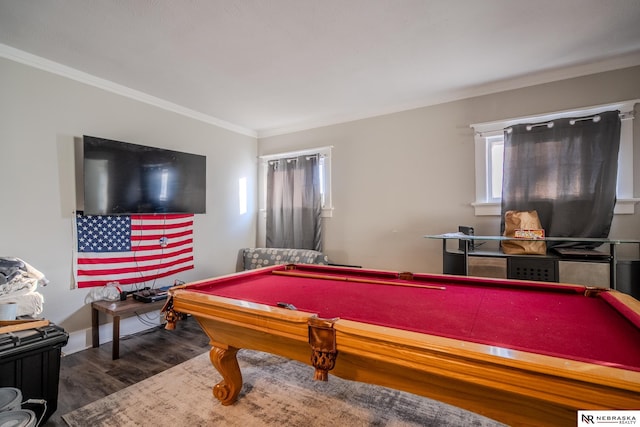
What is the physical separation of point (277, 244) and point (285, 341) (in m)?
2.90

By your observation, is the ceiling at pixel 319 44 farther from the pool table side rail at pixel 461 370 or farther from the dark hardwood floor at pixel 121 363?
the dark hardwood floor at pixel 121 363

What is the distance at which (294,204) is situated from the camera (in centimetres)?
408

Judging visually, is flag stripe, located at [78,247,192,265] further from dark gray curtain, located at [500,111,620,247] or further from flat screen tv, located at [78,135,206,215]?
dark gray curtain, located at [500,111,620,247]

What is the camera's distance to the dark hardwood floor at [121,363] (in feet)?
6.42

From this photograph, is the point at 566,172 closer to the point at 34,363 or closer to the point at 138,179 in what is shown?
the point at 138,179

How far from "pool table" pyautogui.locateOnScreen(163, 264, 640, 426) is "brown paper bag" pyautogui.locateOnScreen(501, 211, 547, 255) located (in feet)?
2.88

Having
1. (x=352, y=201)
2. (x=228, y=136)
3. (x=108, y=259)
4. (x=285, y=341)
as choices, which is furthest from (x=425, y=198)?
(x=108, y=259)

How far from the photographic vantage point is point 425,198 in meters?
3.26

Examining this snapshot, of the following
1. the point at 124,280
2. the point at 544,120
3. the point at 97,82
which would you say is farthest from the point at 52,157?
the point at 544,120

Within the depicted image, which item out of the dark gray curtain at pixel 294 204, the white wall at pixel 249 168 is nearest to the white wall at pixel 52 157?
the white wall at pixel 249 168

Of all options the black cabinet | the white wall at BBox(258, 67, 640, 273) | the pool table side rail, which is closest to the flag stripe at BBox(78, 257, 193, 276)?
the black cabinet

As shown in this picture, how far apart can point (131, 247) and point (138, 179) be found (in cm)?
70

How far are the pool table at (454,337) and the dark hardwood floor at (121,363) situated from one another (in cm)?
85

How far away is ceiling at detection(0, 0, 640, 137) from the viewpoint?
1851 millimetres
